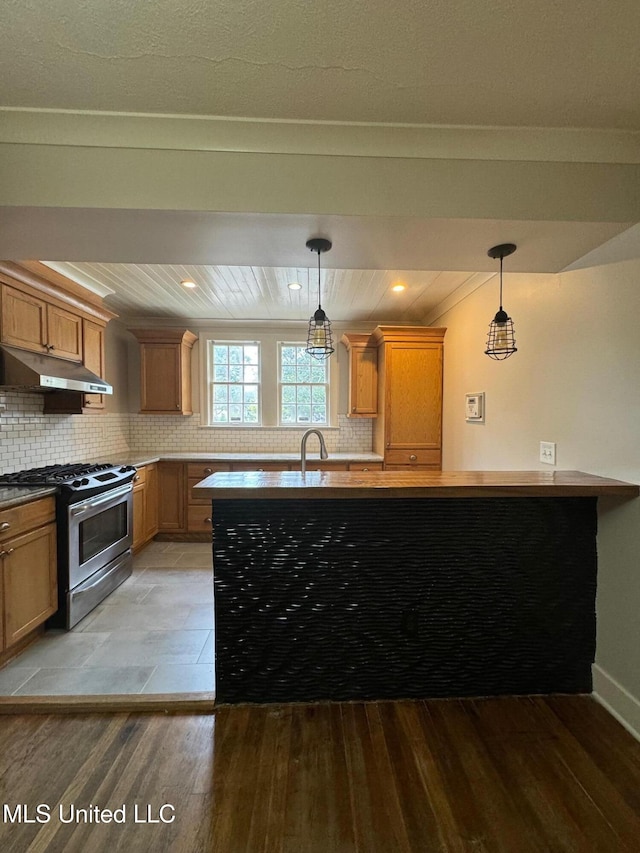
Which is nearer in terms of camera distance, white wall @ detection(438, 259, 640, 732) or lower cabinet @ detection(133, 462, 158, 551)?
white wall @ detection(438, 259, 640, 732)

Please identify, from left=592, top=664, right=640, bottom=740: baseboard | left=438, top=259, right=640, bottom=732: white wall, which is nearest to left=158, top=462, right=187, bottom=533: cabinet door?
left=438, top=259, right=640, bottom=732: white wall

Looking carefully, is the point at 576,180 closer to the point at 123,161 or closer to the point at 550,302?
the point at 550,302

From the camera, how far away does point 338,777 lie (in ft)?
4.84

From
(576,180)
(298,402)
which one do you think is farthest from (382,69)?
(298,402)

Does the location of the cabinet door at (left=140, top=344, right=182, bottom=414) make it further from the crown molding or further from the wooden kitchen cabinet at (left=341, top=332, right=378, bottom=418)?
the crown molding

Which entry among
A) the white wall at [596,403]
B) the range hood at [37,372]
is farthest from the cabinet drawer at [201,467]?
the white wall at [596,403]

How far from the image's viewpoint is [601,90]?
4.34 ft

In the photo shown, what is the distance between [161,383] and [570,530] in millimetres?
4089

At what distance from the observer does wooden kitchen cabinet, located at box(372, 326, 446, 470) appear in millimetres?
3986

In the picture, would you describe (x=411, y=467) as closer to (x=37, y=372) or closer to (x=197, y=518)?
(x=197, y=518)

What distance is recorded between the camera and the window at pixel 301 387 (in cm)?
488

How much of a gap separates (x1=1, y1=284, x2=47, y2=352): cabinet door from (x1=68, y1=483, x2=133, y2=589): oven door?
118cm

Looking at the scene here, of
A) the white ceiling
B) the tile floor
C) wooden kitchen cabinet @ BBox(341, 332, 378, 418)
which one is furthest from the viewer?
wooden kitchen cabinet @ BBox(341, 332, 378, 418)

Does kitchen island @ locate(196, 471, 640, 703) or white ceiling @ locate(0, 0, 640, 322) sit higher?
white ceiling @ locate(0, 0, 640, 322)
